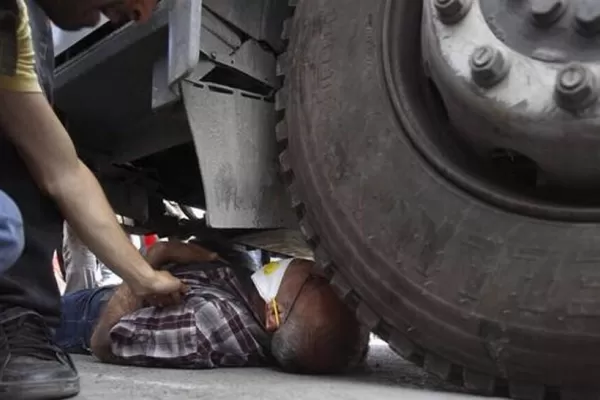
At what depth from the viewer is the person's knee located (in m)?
0.93

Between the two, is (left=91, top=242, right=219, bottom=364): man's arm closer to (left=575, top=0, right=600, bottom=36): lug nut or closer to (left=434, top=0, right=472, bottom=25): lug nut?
(left=434, top=0, right=472, bottom=25): lug nut

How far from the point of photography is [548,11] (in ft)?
4.19

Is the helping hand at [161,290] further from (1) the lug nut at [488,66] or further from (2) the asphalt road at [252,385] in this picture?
(1) the lug nut at [488,66]

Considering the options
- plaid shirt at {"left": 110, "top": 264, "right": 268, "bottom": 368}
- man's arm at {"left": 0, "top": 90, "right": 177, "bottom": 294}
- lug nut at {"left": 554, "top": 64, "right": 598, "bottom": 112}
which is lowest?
plaid shirt at {"left": 110, "top": 264, "right": 268, "bottom": 368}

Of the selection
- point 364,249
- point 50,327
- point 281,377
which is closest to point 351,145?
point 364,249

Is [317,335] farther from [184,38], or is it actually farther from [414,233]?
[184,38]

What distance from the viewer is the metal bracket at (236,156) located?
5.69ft

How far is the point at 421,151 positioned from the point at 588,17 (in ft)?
1.09

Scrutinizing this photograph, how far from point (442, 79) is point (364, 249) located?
0.30m

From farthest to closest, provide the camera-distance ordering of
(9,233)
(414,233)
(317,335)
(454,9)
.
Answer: (317,335)
(414,233)
(454,9)
(9,233)

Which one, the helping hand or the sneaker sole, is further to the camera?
the helping hand

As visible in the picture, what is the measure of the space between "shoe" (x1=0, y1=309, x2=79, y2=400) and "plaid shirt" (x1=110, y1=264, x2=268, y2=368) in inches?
15.3

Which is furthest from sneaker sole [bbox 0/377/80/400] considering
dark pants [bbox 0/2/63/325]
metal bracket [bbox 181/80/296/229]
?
metal bracket [bbox 181/80/296/229]

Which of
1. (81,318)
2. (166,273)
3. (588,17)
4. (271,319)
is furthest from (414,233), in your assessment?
(81,318)
